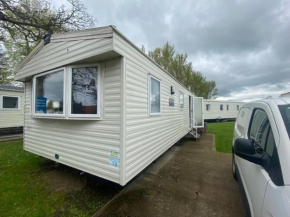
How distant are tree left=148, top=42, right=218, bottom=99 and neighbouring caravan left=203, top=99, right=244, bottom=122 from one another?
148 inches

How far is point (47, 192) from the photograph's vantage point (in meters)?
3.00

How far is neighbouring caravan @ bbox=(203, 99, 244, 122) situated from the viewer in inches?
708

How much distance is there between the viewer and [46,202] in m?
2.67

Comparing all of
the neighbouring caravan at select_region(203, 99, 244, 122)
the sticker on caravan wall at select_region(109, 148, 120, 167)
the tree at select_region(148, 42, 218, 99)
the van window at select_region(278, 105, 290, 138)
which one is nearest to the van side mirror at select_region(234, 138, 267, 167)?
the van window at select_region(278, 105, 290, 138)

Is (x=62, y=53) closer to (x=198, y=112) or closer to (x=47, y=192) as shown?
(x=47, y=192)

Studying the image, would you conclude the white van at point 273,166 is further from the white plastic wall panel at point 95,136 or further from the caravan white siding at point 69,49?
the caravan white siding at point 69,49

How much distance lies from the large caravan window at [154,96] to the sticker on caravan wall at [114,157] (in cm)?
149

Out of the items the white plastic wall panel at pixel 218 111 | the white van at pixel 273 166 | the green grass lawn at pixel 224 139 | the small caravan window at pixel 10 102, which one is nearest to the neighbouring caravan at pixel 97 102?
the white van at pixel 273 166

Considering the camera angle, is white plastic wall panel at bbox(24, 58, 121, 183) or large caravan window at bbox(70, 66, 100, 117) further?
large caravan window at bbox(70, 66, 100, 117)

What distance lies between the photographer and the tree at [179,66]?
17125 millimetres

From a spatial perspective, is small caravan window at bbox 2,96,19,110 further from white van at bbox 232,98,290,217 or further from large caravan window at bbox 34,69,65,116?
white van at bbox 232,98,290,217

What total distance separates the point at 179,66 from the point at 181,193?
17250mm

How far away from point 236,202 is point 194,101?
7.34 meters

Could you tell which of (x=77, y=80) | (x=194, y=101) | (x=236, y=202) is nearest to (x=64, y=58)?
(x=77, y=80)
